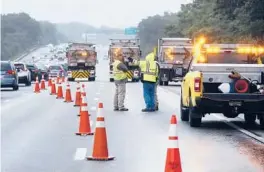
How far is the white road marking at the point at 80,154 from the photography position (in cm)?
1351

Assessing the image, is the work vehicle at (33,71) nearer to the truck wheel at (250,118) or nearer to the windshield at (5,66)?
the windshield at (5,66)

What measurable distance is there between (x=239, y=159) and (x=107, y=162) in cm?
216

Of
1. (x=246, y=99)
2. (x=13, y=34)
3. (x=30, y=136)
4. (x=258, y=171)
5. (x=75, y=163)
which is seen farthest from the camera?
(x=13, y=34)

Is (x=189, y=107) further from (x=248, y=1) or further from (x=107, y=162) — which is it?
(x=248, y=1)

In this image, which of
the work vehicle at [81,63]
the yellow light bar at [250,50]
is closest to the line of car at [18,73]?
the work vehicle at [81,63]

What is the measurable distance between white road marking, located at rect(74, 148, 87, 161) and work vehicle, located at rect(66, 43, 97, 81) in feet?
155

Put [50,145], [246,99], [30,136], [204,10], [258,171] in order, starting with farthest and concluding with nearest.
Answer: [204,10] → [246,99] → [30,136] → [50,145] → [258,171]

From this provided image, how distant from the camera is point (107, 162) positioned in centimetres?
1293

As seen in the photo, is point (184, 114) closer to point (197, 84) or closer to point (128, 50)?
point (197, 84)

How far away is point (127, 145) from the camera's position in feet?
50.6

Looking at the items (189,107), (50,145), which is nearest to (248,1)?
(189,107)

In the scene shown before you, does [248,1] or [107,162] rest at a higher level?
[248,1]

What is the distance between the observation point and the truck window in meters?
20.5

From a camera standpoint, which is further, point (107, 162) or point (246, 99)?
point (246, 99)
